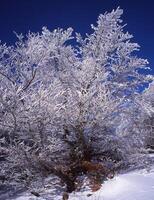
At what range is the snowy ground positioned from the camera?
8.55 meters

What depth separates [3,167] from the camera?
1137 centimetres

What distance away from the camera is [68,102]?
12.0 m

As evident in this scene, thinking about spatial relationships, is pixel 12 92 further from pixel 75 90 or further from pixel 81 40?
pixel 81 40

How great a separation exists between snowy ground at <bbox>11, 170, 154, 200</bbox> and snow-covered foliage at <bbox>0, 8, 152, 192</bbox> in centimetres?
110

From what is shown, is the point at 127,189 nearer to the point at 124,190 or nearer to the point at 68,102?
the point at 124,190

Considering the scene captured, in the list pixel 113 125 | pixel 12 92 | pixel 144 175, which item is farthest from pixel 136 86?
pixel 12 92

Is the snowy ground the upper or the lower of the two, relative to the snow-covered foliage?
lower

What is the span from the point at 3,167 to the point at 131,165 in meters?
4.52

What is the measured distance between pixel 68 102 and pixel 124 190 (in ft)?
12.7

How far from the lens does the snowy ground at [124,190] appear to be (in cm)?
855

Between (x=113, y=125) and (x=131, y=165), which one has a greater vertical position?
(x=113, y=125)

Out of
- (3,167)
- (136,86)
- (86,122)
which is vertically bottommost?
(3,167)

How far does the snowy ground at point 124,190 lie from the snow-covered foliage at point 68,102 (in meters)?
1.10

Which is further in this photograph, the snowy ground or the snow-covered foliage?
the snow-covered foliage
